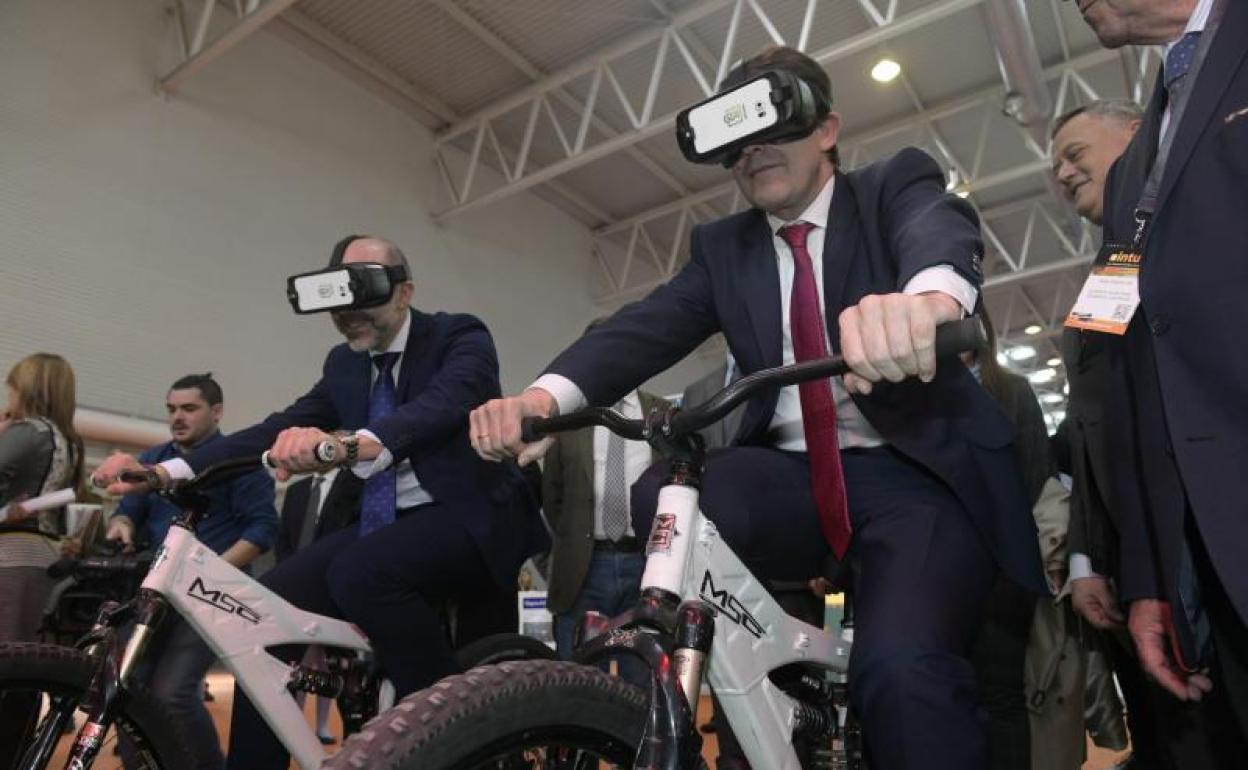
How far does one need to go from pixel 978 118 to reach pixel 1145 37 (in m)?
9.30

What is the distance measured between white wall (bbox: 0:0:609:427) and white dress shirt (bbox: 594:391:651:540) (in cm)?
471

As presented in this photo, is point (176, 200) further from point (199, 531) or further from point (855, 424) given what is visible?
point (855, 424)

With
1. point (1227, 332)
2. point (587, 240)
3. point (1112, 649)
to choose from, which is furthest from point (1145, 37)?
point (587, 240)

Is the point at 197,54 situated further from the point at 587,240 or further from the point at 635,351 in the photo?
the point at 635,351

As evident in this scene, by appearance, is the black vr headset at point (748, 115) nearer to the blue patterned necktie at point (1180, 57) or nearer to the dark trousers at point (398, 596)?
the blue patterned necktie at point (1180, 57)

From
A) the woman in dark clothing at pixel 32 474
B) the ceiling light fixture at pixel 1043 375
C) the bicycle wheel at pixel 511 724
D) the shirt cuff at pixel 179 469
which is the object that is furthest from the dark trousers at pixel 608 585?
the ceiling light fixture at pixel 1043 375

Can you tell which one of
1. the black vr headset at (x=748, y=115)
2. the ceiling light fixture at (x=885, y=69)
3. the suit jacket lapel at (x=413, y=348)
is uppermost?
the ceiling light fixture at (x=885, y=69)

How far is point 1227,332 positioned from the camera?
3.69 ft

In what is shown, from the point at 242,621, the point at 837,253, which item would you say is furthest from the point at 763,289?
the point at 242,621

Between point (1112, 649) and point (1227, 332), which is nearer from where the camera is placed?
point (1227, 332)

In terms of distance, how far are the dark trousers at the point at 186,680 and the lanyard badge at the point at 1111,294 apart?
2294 millimetres

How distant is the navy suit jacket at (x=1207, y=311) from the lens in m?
1.10

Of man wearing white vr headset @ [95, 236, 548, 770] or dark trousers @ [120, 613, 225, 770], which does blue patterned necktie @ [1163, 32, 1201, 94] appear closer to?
man wearing white vr headset @ [95, 236, 548, 770]

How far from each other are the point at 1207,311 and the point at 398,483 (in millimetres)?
1821
